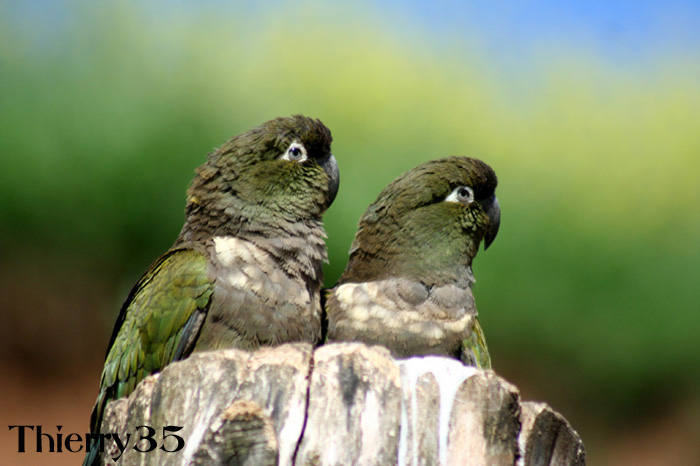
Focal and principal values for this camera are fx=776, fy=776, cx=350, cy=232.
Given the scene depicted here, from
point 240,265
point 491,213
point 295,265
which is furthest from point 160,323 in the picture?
point 491,213

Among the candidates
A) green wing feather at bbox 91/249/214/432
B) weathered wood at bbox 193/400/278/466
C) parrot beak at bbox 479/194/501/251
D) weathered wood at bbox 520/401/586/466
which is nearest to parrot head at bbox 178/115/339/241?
green wing feather at bbox 91/249/214/432

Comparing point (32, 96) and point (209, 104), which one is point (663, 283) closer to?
point (209, 104)

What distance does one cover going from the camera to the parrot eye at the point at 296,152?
4305 mm

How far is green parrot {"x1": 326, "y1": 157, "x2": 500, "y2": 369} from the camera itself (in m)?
4.10

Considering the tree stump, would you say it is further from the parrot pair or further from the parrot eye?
the parrot eye

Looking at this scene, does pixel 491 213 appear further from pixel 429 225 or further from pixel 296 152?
pixel 296 152

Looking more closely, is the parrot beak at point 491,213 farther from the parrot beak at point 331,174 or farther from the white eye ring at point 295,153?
the white eye ring at point 295,153

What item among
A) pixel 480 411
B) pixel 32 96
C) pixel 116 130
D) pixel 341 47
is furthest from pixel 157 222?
pixel 480 411

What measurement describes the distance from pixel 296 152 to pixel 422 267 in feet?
3.14

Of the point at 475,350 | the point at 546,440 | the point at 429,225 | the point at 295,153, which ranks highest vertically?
the point at 295,153

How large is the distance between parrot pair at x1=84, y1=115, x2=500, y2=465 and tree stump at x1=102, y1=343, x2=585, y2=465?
2.99 ft

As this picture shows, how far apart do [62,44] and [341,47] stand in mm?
2418

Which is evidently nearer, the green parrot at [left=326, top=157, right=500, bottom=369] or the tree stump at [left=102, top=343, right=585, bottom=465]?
the tree stump at [left=102, top=343, right=585, bottom=465]

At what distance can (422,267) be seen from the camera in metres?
4.38
